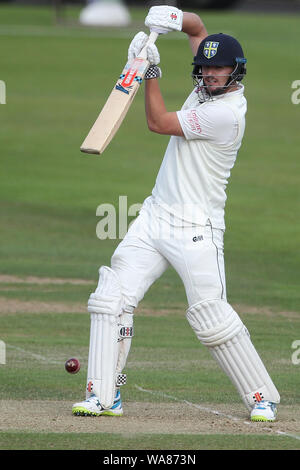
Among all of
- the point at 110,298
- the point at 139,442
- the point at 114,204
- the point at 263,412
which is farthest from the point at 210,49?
the point at 114,204

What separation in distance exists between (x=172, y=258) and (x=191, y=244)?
0.14 m

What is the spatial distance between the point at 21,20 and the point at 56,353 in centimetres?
3241

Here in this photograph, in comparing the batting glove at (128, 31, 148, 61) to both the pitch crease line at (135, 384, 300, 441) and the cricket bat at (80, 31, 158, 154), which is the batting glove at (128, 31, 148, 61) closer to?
the cricket bat at (80, 31, 158, 154)

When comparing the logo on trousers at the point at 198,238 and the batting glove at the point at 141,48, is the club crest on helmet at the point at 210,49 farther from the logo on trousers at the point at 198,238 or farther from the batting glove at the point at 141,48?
the logo on trousers at the point at 198,238

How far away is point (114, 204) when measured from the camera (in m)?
19.0

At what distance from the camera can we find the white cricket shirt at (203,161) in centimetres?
711

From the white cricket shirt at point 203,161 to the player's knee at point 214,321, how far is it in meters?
0.53

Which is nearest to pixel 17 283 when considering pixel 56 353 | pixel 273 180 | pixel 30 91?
pixel 56 353

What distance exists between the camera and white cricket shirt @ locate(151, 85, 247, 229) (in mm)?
7113

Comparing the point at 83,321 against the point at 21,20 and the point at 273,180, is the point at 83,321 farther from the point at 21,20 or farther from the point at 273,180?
the point at 21,20

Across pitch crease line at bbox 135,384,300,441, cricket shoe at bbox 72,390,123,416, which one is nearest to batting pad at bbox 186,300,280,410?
pitch crease line at bbox 135,384,300,441

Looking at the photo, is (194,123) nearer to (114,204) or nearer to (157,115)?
(157,115)

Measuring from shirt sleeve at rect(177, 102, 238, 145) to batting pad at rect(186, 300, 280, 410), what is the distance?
3.30ft

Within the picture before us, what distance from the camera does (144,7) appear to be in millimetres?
48531
